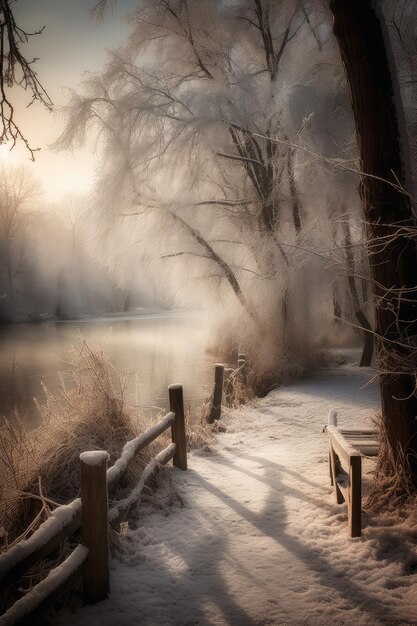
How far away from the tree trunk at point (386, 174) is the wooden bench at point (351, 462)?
534 mm

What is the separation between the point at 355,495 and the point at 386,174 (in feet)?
9.61

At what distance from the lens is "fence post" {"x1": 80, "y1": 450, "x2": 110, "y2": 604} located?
3047 mm

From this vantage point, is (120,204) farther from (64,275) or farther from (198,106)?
(64,275)

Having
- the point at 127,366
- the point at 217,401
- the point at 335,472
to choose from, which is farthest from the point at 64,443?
the point at 127,366

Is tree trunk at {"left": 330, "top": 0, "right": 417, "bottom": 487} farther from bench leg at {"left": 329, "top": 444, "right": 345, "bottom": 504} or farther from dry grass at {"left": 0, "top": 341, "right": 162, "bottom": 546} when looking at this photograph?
dry grass at {"left": 0, "top": 341, "right": 162, "bottom": 546}

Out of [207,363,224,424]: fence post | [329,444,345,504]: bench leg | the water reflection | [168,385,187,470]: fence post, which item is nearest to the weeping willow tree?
the water reflection

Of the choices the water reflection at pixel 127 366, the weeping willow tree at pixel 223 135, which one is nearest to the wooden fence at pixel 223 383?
the water reflection at pixel 127 366

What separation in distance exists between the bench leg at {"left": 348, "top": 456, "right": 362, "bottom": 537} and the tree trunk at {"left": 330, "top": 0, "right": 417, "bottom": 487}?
2.12 ft

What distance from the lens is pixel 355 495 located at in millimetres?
3717

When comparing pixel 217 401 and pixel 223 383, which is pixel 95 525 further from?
pixel 223 383

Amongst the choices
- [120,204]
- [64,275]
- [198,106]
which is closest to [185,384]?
[120,204]

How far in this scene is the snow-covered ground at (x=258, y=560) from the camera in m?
3.00

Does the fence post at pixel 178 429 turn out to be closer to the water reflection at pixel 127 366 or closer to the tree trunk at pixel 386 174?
the water reflection at pixel 127 366

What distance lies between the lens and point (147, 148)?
43.7 feet
